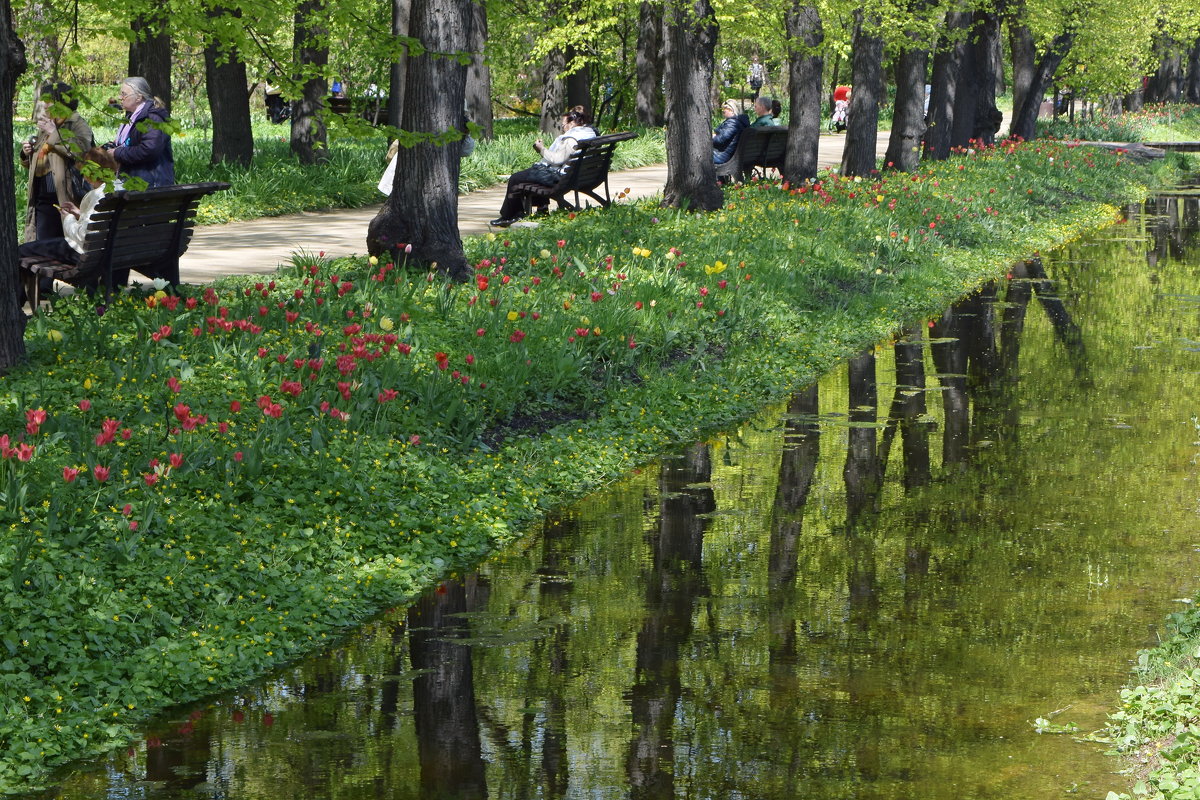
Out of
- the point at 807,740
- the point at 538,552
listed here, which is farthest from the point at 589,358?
the point at 807,740

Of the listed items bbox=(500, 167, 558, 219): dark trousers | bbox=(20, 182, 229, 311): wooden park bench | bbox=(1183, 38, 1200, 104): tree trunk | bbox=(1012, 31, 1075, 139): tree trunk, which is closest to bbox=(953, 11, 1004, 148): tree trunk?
bbox=(1012, 31, 1075, 139): tree trunk

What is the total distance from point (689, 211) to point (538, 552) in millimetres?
10175

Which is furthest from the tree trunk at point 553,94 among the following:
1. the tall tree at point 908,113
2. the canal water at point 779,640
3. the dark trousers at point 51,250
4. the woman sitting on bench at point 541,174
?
the canal water at point 779,640

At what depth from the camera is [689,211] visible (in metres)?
16.8

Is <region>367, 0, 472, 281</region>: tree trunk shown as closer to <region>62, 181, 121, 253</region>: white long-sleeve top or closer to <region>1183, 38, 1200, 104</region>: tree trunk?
<region>62, 181, 121, 253</region>: white long-sleeve top

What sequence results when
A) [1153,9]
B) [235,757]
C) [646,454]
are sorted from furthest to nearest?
[1153,9], [646,454], [235,757]

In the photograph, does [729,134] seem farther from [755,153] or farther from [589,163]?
[589,163]

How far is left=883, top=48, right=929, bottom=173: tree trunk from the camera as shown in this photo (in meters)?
24.9

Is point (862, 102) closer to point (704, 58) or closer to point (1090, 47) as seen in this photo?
point (704, 58)

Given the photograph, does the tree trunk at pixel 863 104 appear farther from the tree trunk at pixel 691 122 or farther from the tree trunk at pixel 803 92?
the tree trunk at pixel 691 122

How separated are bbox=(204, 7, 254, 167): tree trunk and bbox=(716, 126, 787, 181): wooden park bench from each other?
6620 millimetres

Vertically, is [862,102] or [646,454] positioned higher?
[862,102]

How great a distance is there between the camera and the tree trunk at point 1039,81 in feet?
114

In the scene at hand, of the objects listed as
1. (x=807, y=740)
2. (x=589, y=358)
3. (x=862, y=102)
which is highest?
(x=862, y=102)
